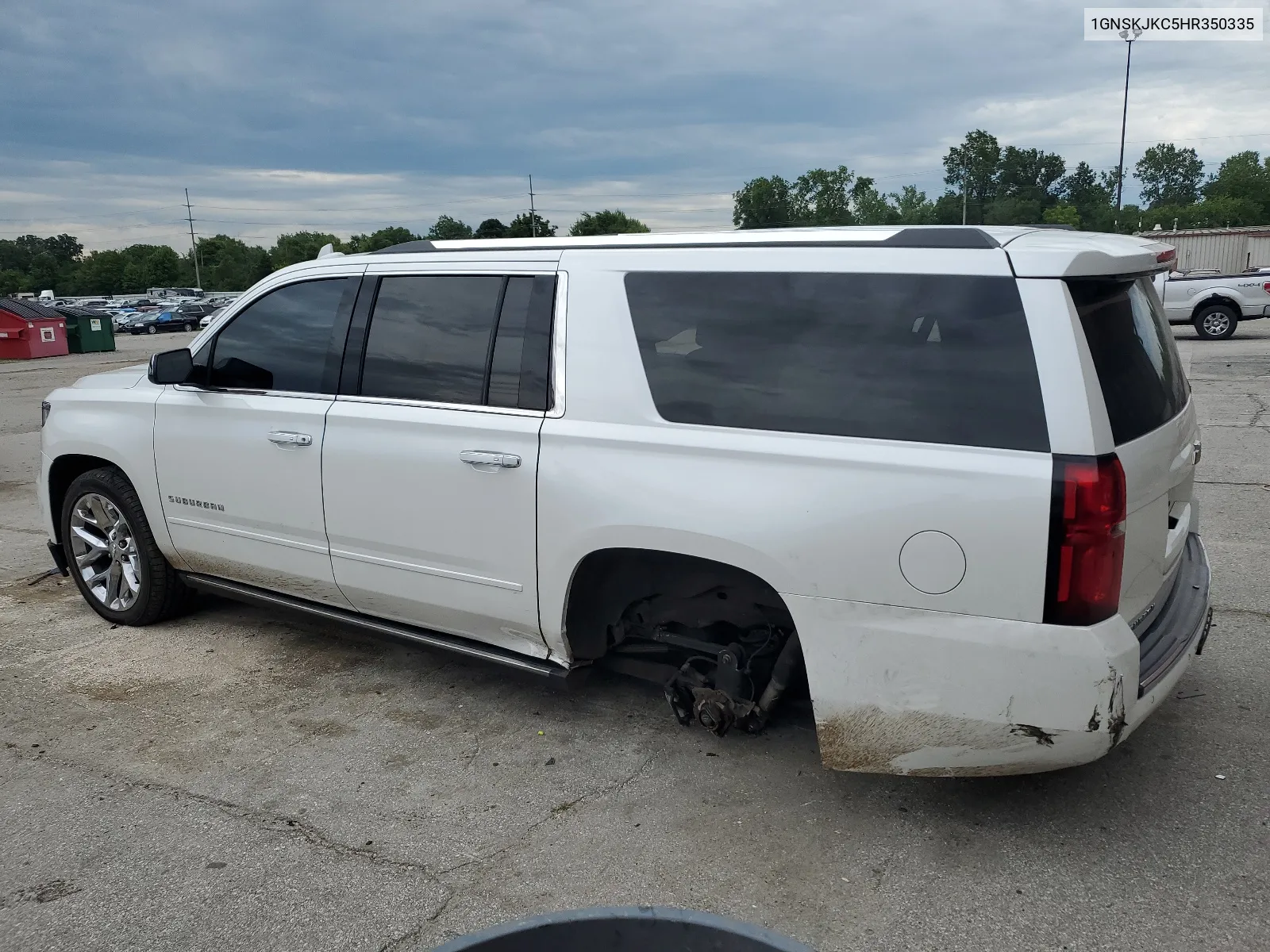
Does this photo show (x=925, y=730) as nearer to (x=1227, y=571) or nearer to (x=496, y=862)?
(x=496, y=862)

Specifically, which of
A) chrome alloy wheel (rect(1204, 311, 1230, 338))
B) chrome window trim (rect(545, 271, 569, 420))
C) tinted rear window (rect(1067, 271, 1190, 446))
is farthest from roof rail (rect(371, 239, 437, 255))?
chrome alloy wheel (rect(1204, 311, 1230, 338))

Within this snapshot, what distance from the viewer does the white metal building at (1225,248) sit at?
46250 millimetres

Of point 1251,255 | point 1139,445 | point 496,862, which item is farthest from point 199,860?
point 1251,255

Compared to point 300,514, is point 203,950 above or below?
below

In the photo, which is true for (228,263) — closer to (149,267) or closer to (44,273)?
(149,267)

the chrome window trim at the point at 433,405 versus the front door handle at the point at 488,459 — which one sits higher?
the chrome window trim at the point at 433,405

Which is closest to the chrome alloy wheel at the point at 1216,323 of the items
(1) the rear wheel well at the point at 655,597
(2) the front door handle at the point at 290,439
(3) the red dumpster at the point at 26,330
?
(1) the rear wheel well at the point at 655,597

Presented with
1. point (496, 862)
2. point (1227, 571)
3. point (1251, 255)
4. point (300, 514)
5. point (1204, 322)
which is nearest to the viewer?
point (496, 862)

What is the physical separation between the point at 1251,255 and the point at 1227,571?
48701 mm

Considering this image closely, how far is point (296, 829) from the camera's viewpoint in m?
3.35

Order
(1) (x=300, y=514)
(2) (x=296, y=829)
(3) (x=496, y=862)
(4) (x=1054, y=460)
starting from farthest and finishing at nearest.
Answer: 1. (1) (x=300, y=514)
2. (2) (x=296, y=829)
3. (3) (x=496, y=862)
4. (4) (x=1054, y=460)

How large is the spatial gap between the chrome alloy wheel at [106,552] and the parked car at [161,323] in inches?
1939

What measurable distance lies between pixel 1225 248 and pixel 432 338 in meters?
52.2

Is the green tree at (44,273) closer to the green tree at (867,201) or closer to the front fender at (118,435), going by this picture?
the green tree at (867,201)
